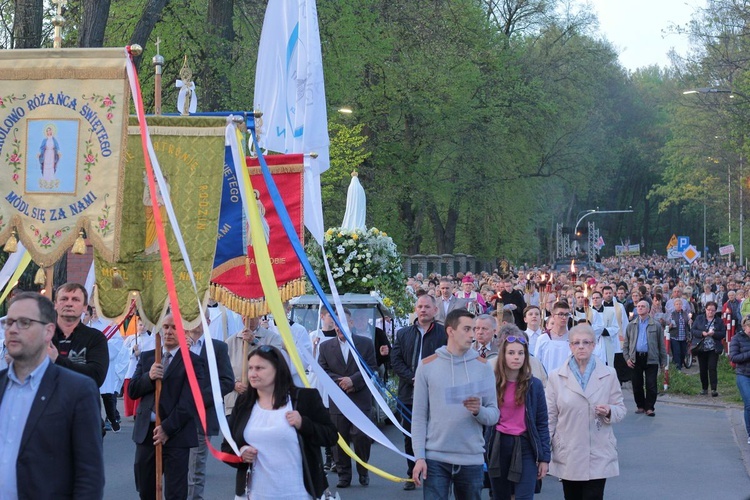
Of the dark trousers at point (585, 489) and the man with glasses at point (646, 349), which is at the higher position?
the man with glasses at point (646, 349)

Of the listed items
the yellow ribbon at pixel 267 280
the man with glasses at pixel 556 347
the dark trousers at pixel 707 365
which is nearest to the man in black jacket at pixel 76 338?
the yellow ribbon at pixel 267 280

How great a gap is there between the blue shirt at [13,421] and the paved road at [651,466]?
657 centimetres

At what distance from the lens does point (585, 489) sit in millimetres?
8516

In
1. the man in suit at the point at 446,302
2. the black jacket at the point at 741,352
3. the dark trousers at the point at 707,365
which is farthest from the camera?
the dark trousers at the point at 707,365

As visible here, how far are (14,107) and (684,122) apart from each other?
1944 inches

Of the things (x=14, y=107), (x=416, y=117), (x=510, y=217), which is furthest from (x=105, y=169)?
(x=510, y=217)

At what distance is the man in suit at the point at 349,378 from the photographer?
12.3 metres

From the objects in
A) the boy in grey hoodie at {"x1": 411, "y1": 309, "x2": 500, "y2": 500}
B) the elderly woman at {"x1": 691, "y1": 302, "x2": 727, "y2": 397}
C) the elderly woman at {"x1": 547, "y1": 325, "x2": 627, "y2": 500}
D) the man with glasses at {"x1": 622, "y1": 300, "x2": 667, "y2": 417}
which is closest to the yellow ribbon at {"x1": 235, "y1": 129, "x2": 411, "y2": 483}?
the boy in grey hoodie at {"x1": 411, "y1": 309, "x2": 500, "y2": 500}

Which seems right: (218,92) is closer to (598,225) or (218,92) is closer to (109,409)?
(109,409)

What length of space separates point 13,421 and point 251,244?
517 cm

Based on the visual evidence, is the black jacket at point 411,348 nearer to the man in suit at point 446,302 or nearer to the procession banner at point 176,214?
the procession banner at point 176,214

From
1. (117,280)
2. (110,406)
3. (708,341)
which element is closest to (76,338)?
(117,280)

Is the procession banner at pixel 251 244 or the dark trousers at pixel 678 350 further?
the dark trousers at pixel 678 350

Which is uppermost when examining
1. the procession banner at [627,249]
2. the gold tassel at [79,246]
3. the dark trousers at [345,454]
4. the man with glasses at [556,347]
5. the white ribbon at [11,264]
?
the procession banner at [627,249]
